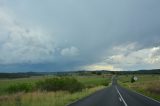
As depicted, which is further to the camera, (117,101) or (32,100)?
(117,101)

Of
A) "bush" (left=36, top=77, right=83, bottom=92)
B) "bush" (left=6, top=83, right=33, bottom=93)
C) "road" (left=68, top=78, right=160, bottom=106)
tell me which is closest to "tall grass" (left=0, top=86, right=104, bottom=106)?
"road" (left=68, top=78, right=160, bottom=106)

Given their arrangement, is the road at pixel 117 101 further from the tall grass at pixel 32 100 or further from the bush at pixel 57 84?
the bush at pixel 57 84

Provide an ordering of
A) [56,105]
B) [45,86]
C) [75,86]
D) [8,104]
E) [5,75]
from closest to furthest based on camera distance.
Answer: [8,104]
[56,105]
[45,86]
[75,86]
[5,75]

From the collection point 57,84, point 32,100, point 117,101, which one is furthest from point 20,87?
point 117,101

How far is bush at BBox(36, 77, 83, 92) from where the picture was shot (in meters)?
45.6

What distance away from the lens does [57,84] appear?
46719mm

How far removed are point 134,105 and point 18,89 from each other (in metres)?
22.7

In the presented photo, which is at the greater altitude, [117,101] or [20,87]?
[20,87]

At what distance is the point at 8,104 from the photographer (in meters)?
21.8

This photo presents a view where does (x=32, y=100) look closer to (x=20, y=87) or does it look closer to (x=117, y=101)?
(x=117, y=101)

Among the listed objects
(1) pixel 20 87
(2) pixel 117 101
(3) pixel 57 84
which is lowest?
(2) pixel 117 101

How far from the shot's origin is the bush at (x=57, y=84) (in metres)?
45.6

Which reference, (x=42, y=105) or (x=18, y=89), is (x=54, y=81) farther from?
(x=42, y=105)

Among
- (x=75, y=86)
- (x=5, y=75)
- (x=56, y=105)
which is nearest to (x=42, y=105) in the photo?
(x=56, y=105)
